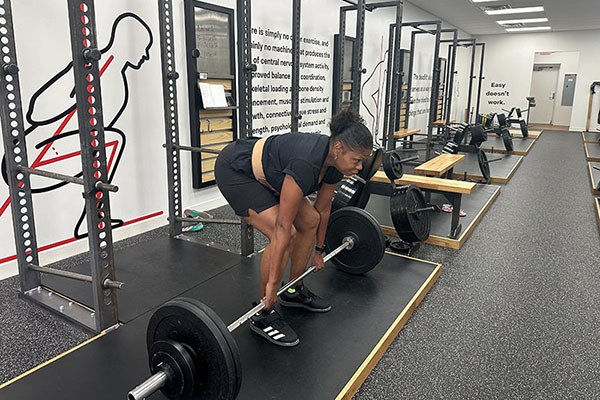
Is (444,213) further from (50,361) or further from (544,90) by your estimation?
(544,90)

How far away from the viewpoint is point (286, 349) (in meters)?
1.82

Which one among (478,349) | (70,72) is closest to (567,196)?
(478,349)

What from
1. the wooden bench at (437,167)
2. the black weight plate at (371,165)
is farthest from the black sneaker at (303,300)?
the wooden bench at (437,167)

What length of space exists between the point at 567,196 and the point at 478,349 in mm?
3651

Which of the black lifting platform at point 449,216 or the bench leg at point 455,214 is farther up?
the bench leg at point 455,214

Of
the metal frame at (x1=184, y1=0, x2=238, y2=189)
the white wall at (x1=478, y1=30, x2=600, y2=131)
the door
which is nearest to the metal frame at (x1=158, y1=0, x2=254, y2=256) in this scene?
the metal frame at (x1=184, y1=0, x2=238, y2=189)

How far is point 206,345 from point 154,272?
141 cm

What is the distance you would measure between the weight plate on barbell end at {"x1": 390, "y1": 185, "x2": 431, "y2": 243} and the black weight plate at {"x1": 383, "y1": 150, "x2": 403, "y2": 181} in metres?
0.40

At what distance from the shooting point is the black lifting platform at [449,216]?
327cm

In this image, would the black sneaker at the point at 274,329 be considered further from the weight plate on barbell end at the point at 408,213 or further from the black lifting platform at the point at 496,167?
the black lifting platform at the point at 496,167

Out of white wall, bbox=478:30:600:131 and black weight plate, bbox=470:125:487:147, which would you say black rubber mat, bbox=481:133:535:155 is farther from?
white wall, bbox=478:30:600:131

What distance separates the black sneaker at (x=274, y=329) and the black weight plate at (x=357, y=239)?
2.32 ft

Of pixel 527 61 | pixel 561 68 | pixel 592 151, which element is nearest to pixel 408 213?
pixel 592 151

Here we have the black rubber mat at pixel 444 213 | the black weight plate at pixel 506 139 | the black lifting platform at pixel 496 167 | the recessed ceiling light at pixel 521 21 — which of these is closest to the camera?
the black rubber mat at pixel 444 213
